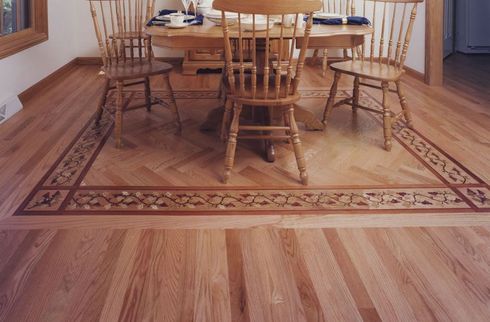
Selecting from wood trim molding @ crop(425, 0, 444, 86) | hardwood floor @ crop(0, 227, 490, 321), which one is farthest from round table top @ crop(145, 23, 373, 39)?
wood trim molding @ crop(425, 0, 444, 86)

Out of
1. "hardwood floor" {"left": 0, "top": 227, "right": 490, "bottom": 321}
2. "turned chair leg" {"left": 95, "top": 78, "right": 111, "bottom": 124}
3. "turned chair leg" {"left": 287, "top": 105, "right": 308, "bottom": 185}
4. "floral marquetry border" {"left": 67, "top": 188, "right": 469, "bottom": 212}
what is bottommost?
"hardwood floor" {"left": 0, "top": 227, "right": 490, "bottom": 321}

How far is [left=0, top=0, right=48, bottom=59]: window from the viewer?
355 cm

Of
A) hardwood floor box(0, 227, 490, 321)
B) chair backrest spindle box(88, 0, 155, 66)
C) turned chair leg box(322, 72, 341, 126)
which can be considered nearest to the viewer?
hardwood floor box(0, 227, 490, 321)

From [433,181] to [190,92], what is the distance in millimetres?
2488

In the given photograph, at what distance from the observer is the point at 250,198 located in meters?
2.06

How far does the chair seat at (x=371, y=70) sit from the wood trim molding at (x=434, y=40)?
63.8 inches

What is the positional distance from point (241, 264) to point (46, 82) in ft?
11.5

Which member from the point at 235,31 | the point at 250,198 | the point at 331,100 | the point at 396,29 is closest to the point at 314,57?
the point at 396,29

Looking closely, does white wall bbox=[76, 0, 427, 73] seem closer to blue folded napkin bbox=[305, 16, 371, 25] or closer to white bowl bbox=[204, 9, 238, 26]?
blue folded napkin bbox=[305, 16, 371, 25]

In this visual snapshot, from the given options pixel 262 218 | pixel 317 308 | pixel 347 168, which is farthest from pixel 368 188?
pixel 317 308

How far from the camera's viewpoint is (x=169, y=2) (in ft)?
17.4

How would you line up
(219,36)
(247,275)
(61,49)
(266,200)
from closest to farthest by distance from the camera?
(247,275), (266,200), (219,36), (61,49)

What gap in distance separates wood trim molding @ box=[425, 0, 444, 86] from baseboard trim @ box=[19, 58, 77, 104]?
366cm

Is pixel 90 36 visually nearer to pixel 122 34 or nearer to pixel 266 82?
pixel 122 34
